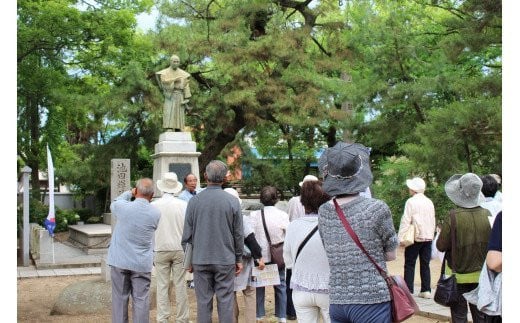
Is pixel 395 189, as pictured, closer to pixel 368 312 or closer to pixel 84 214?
pixel 368 312

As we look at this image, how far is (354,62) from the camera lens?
17938 millimetres

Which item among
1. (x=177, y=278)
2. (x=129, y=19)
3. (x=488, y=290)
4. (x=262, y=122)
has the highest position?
(x=129, y=19)

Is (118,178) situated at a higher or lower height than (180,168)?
lower

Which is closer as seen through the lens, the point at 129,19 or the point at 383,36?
the point at 383,36

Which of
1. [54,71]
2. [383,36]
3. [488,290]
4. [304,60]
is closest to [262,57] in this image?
[304,60]

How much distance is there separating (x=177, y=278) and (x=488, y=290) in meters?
3.79

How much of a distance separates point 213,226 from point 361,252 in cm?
225

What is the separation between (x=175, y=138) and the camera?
1130 cm

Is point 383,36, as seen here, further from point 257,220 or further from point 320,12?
point 257,220

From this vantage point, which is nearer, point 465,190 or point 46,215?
point 465,190

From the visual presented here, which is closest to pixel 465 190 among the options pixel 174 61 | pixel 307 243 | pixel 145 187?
pixel 307 243

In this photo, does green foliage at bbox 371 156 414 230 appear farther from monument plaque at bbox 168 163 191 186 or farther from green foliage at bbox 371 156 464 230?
monument plaque at bbox 168 163 191 186

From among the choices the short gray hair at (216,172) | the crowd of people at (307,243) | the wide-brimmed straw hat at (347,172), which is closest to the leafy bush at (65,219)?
the crowd of people at (307,243)

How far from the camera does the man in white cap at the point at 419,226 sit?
7672 mm
